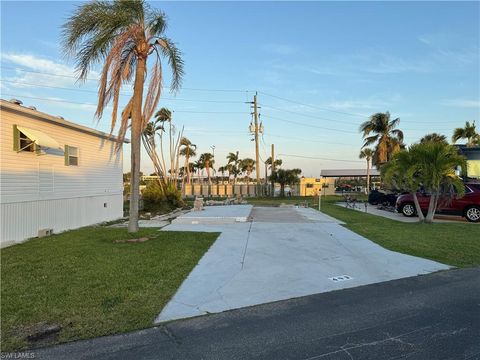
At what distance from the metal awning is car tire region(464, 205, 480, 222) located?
631 inches

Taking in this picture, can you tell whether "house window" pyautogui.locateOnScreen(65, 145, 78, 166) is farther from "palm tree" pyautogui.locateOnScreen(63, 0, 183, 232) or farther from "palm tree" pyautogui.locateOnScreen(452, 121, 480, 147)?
"palm tree" pyautogui.locateOnScreen(452, 121, 480, 147)

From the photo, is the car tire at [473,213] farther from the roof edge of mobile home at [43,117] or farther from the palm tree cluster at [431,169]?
the roof edge of mobile home at [43,117]

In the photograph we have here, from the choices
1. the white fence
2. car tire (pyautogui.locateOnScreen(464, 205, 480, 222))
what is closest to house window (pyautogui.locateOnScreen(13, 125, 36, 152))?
car tire (pyautogui.locateOnScreen(464, 205, 480, 222))

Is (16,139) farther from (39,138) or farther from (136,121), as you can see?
(136,121)

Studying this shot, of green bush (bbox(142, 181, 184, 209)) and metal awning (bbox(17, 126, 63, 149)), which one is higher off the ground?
metal awning (bbox(17, 126, 63, 149))

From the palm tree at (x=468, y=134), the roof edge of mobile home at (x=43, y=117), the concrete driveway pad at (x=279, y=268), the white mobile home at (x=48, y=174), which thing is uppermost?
the palm tree at (x=468, y=134)

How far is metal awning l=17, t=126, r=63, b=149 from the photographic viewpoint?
1151cm

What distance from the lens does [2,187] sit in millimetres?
10656

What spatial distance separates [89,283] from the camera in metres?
6.22

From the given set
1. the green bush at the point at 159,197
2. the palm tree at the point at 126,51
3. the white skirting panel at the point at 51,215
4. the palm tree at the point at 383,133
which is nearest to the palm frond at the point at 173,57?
the palm tree at the point at 126,51

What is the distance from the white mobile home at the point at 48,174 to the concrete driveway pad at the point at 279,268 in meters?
5.82

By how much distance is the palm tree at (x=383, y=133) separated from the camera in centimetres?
3631

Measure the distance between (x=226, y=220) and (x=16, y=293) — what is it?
9.67m

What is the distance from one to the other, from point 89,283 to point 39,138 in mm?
Answer: 7315
